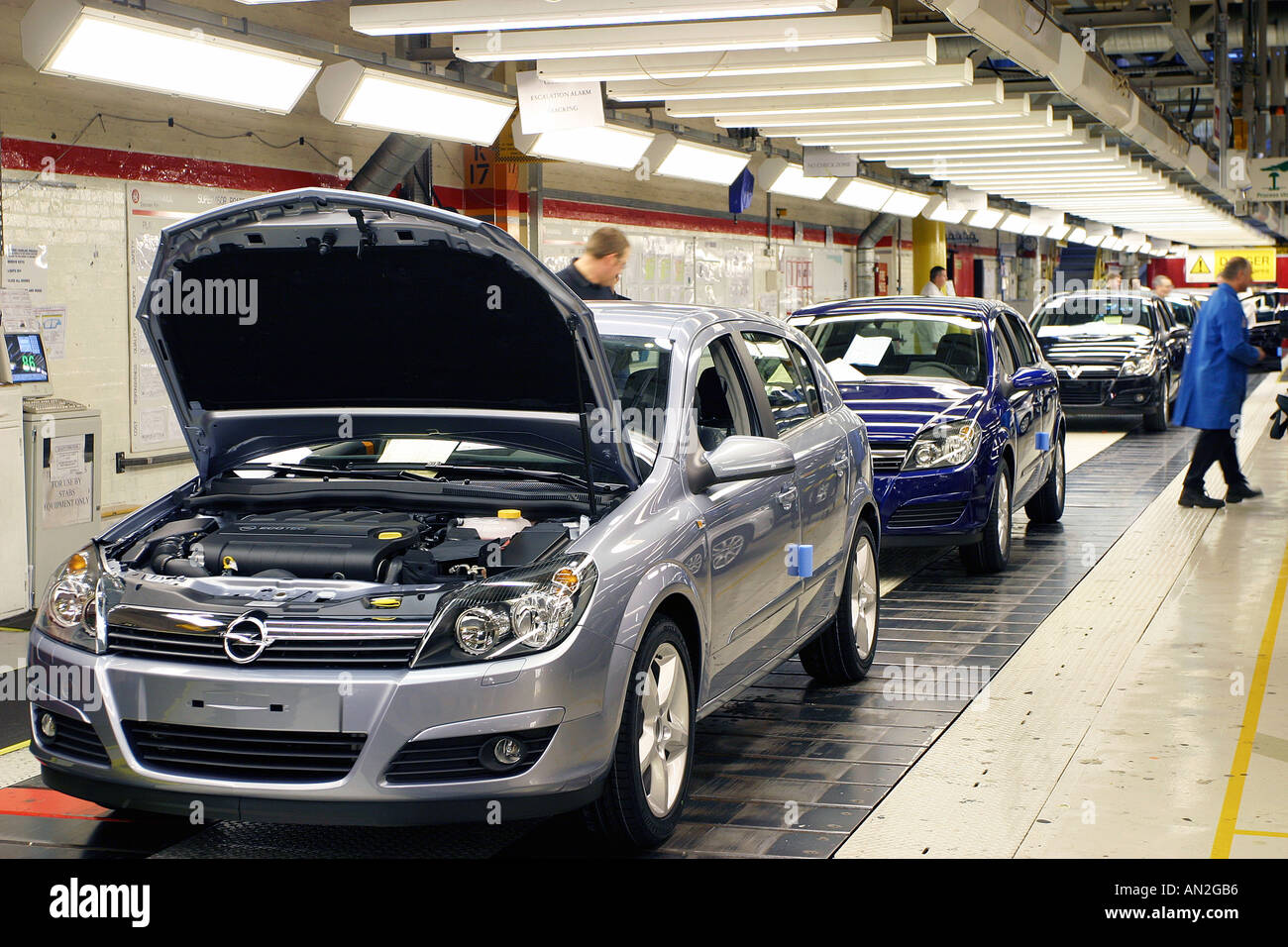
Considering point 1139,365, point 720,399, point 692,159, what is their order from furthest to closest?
point 1139,365, point 692,159, point 720,399

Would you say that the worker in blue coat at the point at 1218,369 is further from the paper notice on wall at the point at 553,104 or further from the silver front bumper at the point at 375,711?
the silver front bumper at the point at 375,711

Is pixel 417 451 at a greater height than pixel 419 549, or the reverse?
pixel 417 451

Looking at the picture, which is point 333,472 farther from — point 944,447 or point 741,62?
point 741,62

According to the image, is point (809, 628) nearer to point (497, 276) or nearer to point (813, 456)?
point (813, 456)

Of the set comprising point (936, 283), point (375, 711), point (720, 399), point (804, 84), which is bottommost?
point (375, 711)

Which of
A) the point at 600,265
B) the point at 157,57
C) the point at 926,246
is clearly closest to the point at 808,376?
the point at 600,265

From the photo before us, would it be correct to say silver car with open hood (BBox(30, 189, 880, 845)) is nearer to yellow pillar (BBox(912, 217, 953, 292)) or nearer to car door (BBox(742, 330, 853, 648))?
car door (BBox(742, 330, 853, 648))

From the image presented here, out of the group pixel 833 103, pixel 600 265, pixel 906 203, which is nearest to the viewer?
pixel 600 265

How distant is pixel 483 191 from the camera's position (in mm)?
15539

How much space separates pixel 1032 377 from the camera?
10.8 m

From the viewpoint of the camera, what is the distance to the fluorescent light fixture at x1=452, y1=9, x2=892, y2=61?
8.92 meters

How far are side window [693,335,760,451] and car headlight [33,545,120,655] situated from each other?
211cm

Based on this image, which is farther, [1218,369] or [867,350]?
[1218,369]

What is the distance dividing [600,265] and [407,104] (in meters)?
3.14
